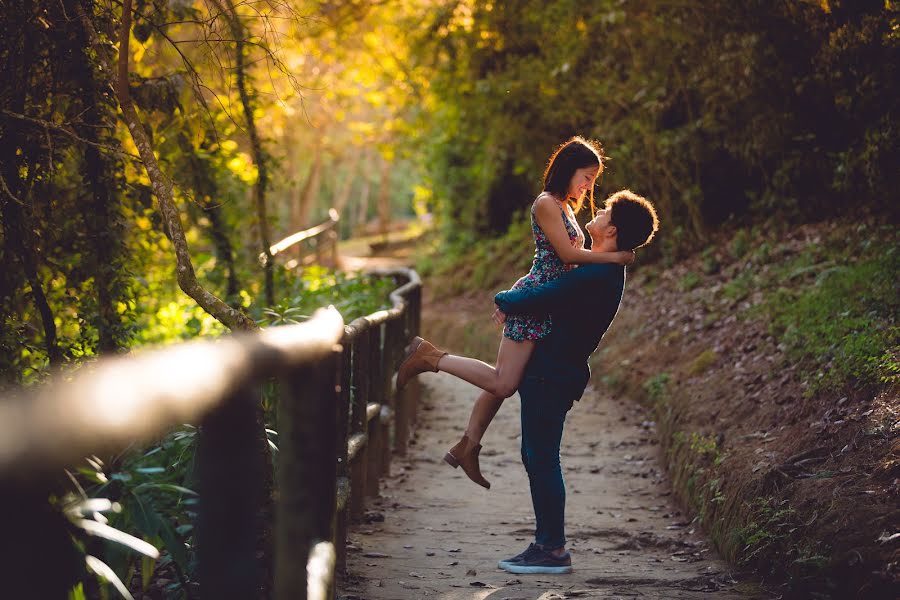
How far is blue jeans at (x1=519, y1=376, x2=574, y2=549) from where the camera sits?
4.96 m

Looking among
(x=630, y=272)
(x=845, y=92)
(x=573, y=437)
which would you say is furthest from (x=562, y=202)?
(x=630, y=272)

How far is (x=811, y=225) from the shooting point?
11.0 metres

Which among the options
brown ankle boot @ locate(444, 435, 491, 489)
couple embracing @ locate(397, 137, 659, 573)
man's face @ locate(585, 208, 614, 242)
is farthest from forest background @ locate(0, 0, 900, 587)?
man's face @ locate(585, 208, 614, 242)

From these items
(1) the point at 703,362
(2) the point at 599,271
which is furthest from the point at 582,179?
(1) the point at 703,362

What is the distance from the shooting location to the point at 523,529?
623 cm

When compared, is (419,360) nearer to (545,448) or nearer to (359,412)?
(359,412)

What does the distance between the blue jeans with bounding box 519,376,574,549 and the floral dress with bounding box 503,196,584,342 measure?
0.84 feet

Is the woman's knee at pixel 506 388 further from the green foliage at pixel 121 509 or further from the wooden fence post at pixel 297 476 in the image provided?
the wooden fence post at pixel 297 476

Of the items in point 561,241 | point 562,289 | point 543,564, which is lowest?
point 543,564

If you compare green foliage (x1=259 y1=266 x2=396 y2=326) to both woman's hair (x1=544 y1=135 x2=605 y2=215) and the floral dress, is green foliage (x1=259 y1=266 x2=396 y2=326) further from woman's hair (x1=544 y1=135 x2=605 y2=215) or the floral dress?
woman's hair (x1=544 y1=135 x2=605 y2=215)

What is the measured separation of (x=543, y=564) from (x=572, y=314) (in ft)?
4.42

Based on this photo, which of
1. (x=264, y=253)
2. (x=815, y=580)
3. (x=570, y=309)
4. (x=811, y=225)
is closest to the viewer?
(x=815, y=580)

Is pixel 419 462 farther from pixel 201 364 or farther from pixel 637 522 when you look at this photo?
pixel 201 364

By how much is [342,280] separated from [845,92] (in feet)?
20.4
